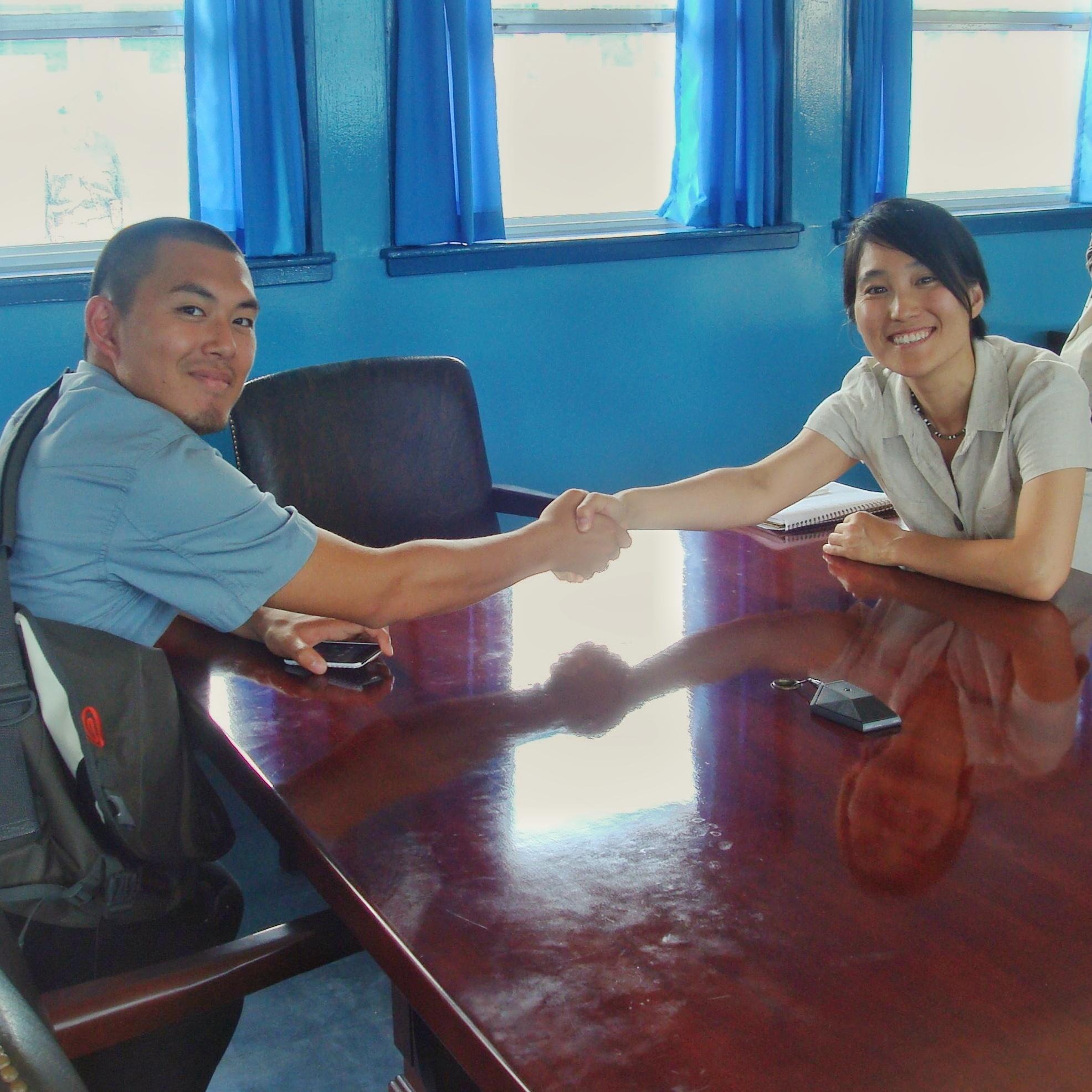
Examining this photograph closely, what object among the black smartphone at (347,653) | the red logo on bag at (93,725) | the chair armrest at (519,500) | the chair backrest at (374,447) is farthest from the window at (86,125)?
the red logo on bag at (93,725)

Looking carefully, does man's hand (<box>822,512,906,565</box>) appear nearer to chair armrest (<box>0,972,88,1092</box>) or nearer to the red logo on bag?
the red logo on bag

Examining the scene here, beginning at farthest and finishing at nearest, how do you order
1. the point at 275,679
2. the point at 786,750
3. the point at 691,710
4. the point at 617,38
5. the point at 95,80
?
the point at 617,38
the point at 95,80
the point at 275,679
the point at 691,710
the point at 786,750

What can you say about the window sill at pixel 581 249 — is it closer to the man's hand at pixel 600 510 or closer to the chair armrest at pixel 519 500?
the chair armrest at pixel 519 500

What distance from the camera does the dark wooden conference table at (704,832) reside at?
78 centimetres

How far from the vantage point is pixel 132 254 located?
1633mm

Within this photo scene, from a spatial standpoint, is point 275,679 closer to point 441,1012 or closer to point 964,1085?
point 441,1012

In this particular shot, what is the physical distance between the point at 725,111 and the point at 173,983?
3.10 meters

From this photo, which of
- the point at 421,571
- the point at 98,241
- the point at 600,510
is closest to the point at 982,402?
the point at 600,510

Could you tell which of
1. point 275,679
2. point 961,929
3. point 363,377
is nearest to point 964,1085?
point 961,929

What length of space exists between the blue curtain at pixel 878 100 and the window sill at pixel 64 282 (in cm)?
185

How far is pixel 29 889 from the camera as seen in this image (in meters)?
1.27

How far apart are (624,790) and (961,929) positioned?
0.34m

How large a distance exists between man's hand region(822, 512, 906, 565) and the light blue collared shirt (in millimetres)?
873

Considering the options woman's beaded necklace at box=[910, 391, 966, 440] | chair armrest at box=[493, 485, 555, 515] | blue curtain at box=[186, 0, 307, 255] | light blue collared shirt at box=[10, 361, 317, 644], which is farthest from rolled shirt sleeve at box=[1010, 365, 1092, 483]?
blue curtain at box=[186, 0, 307, 255]
